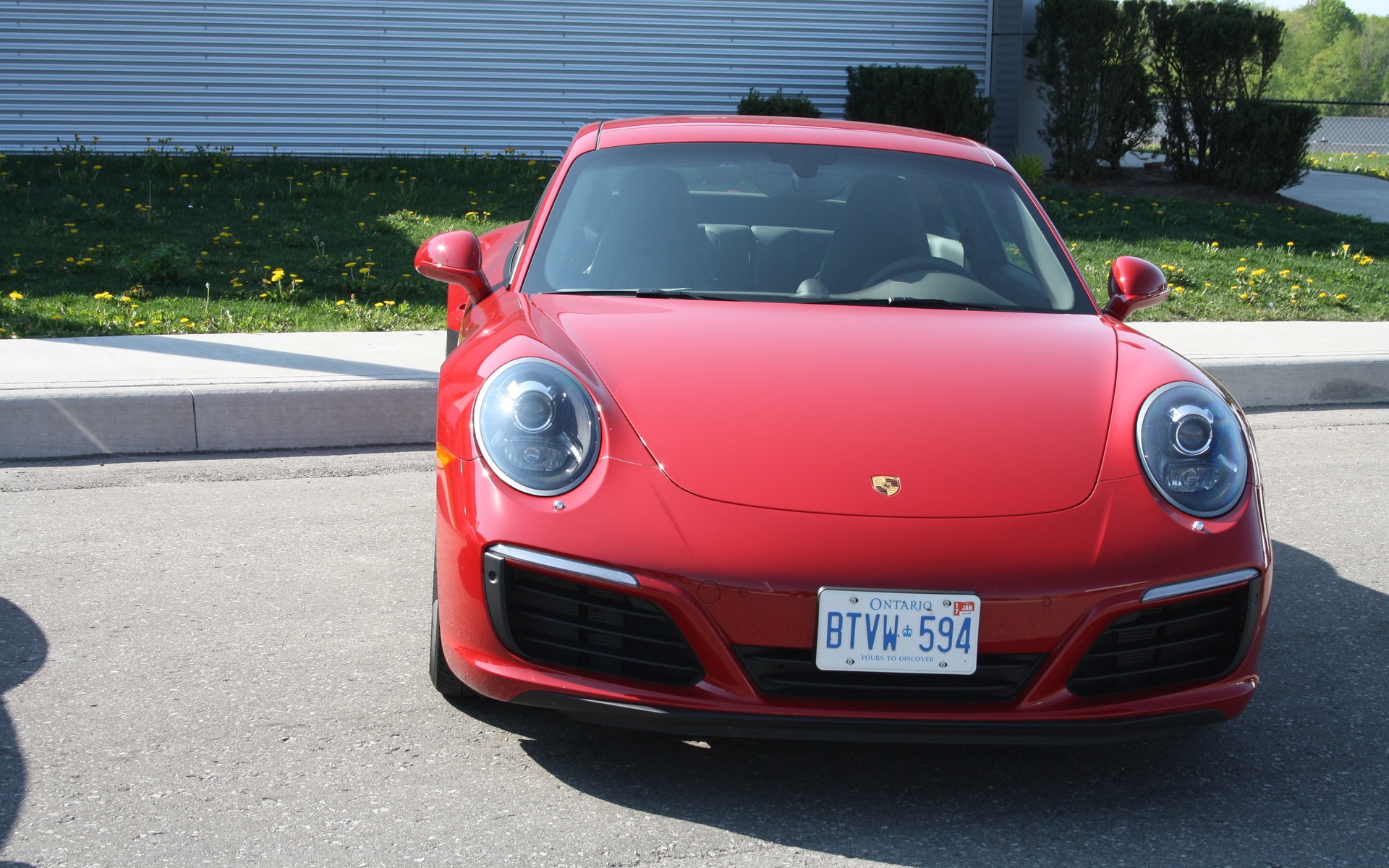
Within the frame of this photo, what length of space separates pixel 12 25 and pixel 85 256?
5836 millimetres

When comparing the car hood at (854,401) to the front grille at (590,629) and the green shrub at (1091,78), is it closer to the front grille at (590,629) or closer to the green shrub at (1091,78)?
the front grille at (590,629)

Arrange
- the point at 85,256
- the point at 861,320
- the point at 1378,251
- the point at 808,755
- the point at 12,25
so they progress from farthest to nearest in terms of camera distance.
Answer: the point at 12,25 < the point at 1378,251 < the point at 85,256 < the point at 861,320 < the point at 808,755

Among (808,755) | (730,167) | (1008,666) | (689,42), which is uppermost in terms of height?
(689,42)

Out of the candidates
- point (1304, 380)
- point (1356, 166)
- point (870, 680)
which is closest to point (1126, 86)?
point (1304, 380)

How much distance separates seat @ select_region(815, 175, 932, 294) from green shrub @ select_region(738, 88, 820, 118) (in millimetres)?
9246

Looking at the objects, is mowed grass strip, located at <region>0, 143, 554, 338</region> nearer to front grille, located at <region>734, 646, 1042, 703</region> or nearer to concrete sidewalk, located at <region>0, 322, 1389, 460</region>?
concrete sidewalk, located at <region>0, 322, 1389, 460</region>

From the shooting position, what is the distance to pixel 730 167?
3.70 m

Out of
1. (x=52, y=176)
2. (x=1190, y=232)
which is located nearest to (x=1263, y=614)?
(x=1190, y=232)

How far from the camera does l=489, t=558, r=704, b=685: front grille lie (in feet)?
7.82

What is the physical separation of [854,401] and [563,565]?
0.74 metres

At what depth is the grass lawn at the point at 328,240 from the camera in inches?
276

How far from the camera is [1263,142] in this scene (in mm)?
12797

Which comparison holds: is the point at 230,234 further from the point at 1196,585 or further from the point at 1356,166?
the point at 1356,166

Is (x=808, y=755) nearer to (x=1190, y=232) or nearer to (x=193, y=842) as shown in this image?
(x=193, y=842)
